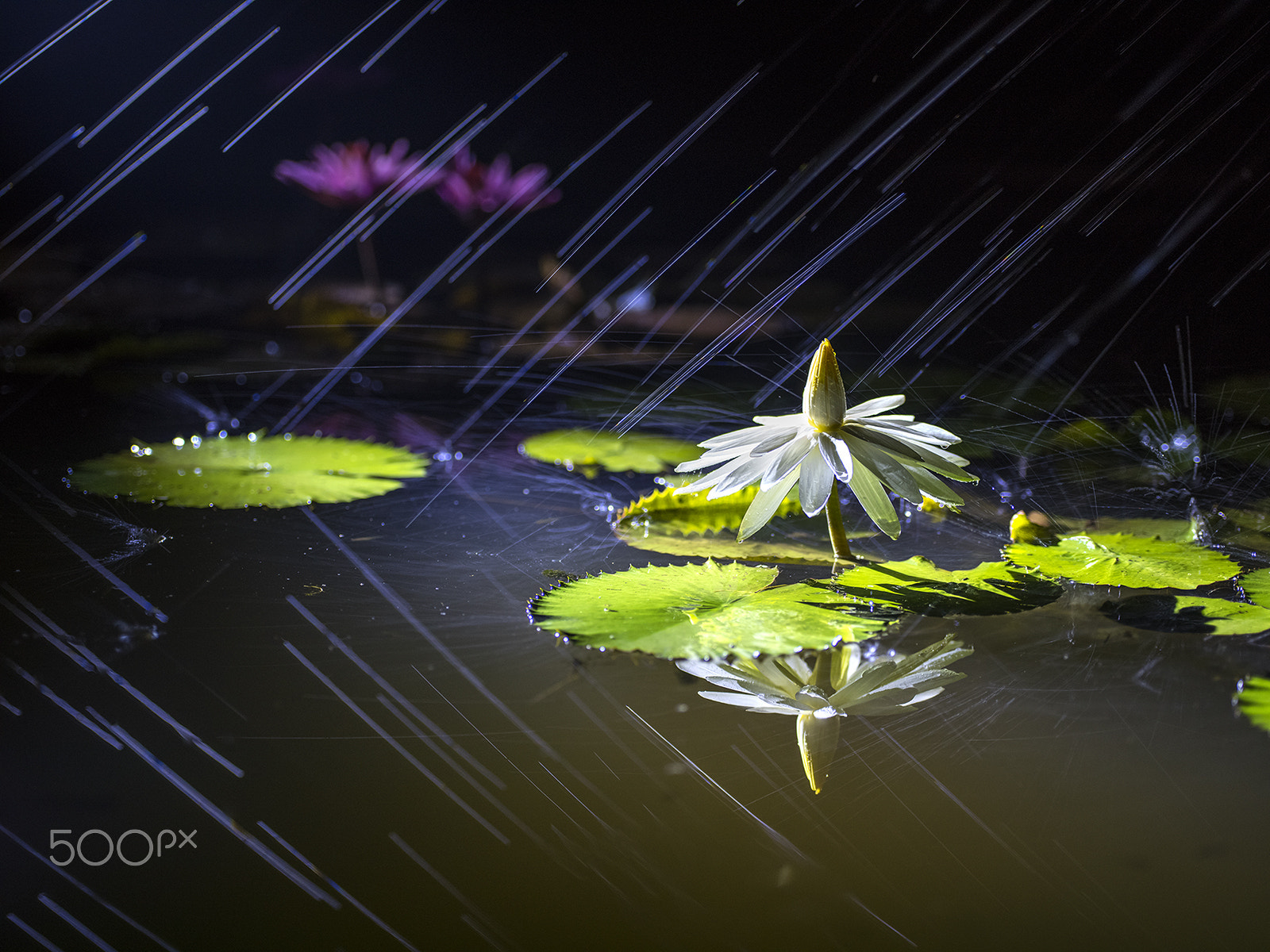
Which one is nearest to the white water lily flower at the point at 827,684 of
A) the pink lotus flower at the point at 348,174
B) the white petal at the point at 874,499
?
the white petal at the point at 874,499

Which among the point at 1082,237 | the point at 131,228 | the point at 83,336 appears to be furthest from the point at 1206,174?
the point at 131,228

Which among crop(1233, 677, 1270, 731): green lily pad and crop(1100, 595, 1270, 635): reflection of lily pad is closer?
crop(1233, 677, 1270, 731): green lily pad

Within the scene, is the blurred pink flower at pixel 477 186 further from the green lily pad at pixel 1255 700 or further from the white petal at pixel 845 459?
the green lily pad at pixel 1255 700

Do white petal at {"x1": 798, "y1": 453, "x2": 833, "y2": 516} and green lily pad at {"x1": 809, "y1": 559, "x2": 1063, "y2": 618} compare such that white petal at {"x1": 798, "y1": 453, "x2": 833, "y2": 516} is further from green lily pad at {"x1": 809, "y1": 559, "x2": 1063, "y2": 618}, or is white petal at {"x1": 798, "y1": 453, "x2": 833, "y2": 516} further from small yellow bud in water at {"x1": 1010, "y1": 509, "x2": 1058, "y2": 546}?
small yellow bud in water at {"x1": 1010, "y1": 509, "x2": 1058, "y2": 546}

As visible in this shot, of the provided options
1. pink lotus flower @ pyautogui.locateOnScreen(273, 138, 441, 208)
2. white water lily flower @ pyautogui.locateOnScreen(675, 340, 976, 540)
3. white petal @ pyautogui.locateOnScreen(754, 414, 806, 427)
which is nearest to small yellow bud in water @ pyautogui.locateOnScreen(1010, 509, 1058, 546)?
white water lily flower @ pyautogui.locateOnScreen(675, 340, 976, 540)

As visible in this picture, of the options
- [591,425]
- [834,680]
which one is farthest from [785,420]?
[591,425]

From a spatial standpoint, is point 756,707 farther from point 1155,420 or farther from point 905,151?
point 905,151
